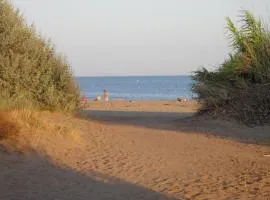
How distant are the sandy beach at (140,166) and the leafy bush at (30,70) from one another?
1.25 metres

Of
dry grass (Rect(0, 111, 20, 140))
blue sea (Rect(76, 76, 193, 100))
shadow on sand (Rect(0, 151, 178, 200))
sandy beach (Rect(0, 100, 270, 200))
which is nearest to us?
shadow on sand (Rect(0, 151, 178, 200))

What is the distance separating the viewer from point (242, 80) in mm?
17297

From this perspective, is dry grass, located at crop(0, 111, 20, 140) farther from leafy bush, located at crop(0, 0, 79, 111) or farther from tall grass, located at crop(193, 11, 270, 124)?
tall grass, located at crop(193, 11, 270, 124)

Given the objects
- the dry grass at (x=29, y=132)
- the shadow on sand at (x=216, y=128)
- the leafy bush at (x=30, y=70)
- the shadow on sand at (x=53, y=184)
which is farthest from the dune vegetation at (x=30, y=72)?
the shadow on sand at (x=53, y=184)

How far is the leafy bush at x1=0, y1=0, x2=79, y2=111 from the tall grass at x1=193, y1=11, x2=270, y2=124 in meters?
4.72

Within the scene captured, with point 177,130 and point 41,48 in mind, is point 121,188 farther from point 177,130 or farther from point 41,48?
point 41,48

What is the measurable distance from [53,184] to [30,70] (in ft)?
23.9

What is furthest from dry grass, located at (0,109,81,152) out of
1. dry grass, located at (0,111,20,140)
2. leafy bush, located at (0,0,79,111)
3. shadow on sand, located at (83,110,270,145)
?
shadow on sand, located at (83,110,270,145)

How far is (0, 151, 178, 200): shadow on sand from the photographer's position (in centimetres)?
762

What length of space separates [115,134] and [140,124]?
108 inches

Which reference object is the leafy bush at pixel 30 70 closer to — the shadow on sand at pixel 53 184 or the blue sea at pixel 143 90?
the blue sea at pixel 143 90

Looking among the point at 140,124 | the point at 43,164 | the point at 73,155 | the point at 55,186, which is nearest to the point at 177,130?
the point at 140,124

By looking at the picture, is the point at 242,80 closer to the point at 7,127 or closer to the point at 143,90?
the point at 7,127

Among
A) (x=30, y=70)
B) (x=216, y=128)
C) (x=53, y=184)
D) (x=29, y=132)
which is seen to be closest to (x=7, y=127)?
(x=29, y=132)
